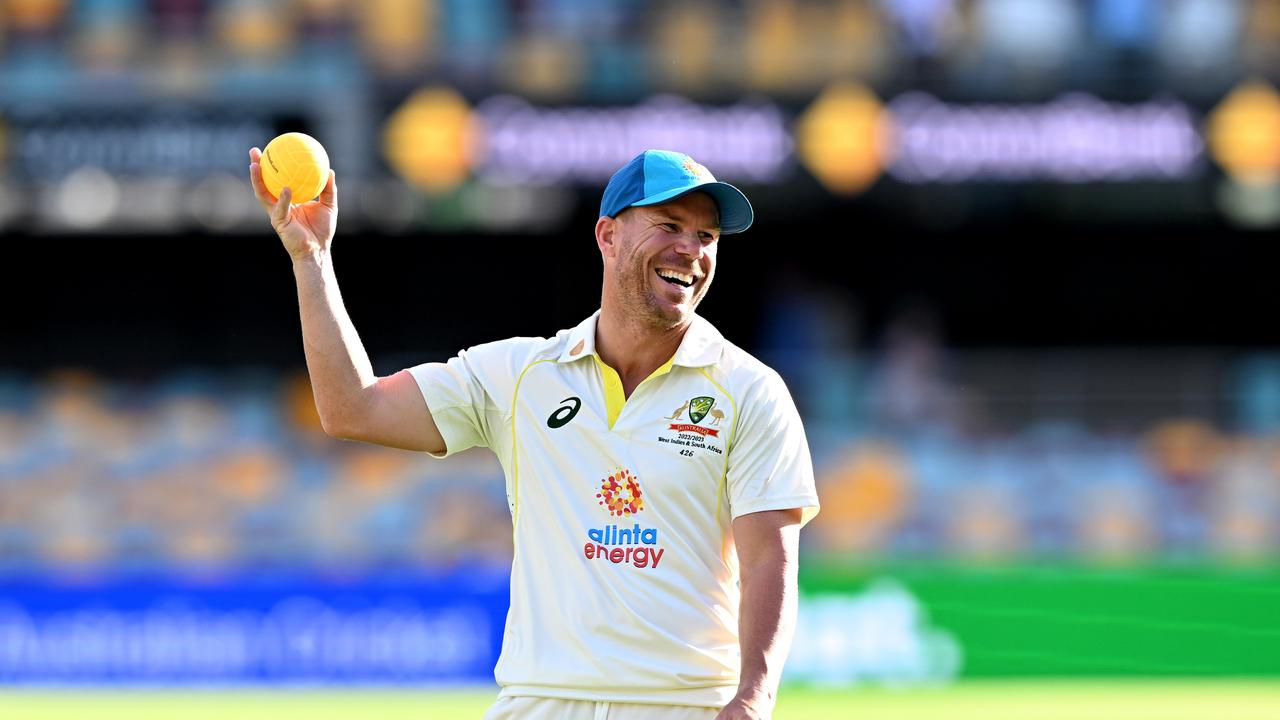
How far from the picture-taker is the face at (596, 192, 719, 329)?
3.15m

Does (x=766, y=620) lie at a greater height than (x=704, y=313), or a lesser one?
lesser

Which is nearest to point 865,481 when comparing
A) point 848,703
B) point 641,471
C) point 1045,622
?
point 1045,622

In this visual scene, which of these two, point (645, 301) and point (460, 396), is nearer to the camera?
point (645, 301)

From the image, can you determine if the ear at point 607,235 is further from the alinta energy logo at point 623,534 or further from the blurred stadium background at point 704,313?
the blurred stadium background at point 704,313

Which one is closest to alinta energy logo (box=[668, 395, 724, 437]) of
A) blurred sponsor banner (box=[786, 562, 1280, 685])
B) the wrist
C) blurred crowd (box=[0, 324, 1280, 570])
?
the wrist

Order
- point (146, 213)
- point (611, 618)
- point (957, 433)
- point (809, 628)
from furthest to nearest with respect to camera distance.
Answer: point (146, 213)
point (957, 433)
point (809, 628)
point (611, 618)

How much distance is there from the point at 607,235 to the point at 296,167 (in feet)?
1.81

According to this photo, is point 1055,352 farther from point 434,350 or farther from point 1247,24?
point 434,350

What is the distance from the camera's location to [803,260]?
50.6ft

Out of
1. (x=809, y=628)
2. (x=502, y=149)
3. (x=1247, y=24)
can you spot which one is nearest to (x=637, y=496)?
(x=809, y=628)

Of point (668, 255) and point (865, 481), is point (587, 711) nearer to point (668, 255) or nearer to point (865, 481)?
point (668, 255)

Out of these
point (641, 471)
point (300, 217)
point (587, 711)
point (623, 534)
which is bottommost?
point (587, 711)

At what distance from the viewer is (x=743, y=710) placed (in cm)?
291

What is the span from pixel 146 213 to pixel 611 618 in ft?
36.2
